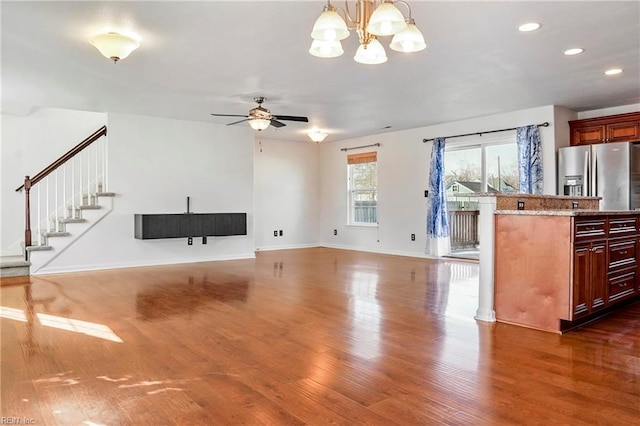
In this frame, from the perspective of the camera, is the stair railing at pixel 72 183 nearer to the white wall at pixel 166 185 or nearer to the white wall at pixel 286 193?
the white wall at pixel 166 185

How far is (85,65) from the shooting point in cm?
479

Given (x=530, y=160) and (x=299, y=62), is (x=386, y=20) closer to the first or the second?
(x=299, y=62)

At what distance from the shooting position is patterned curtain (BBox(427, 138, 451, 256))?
802 centimetres

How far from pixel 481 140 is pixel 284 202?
4.69m

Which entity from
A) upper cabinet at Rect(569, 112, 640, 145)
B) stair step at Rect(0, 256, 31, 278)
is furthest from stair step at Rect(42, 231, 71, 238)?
upper cabinet at Rect(569, 112, 640, 145)

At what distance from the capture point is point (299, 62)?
465 cm

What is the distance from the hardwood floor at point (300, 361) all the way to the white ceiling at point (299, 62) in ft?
8.36

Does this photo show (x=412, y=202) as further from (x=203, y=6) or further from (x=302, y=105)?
(x=203, y=6)

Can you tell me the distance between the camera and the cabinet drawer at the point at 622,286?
405 centimetres

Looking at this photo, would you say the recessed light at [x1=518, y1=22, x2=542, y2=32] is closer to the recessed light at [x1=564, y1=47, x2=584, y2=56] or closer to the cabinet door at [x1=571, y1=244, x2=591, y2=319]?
the recessed light at [x1=564, y1=47, x2=584, y2=56]

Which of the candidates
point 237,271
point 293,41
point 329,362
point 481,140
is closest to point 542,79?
point 481,140

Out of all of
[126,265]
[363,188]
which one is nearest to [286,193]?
[363,188]

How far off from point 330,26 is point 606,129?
18.4 feet

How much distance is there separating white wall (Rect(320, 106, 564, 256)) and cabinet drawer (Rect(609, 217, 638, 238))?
3023 millimetres
